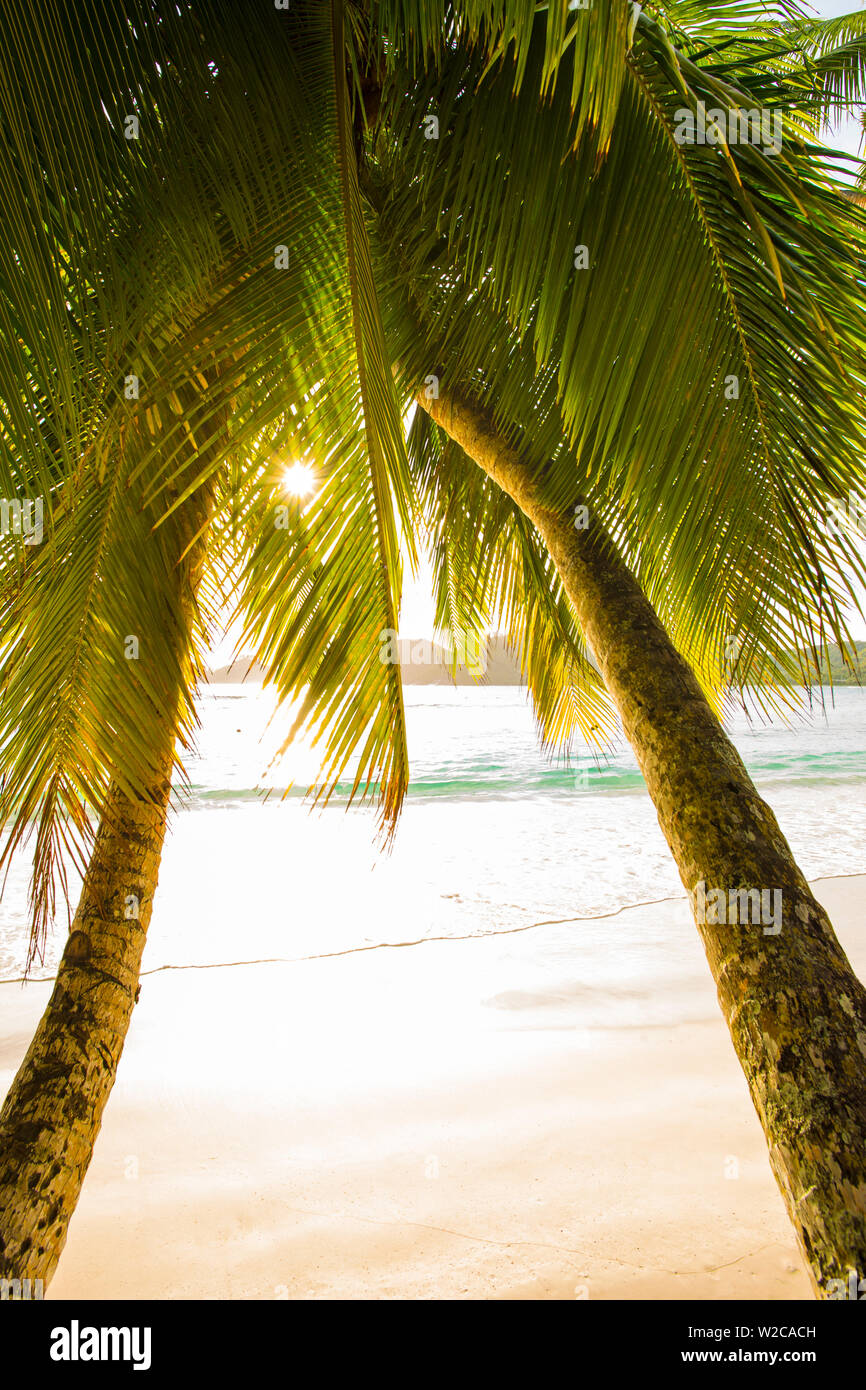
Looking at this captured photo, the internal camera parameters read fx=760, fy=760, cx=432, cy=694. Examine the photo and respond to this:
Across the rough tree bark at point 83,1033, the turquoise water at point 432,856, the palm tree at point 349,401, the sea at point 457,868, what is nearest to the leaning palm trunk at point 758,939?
the palm tree at point 349,401

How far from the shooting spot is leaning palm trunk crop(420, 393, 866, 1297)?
1440 millimetres

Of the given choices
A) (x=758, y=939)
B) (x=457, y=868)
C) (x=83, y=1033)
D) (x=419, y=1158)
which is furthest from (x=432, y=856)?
(x=758, y=939)

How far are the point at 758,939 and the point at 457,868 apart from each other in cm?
931

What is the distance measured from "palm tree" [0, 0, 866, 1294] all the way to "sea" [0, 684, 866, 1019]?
1.06 feet

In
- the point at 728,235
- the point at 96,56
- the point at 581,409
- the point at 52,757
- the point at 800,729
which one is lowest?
the point at 800,729

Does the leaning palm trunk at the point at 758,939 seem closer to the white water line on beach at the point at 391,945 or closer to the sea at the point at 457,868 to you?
the sea at the point at 457,868

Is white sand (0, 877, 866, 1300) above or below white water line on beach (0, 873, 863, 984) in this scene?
above

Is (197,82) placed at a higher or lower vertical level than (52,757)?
higher

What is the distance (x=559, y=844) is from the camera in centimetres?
1216

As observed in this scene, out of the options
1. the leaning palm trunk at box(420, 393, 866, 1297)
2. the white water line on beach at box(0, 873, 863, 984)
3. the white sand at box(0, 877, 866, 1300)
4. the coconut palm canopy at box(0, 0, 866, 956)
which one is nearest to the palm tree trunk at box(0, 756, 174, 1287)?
the coconut palm canopy at box(0, 0, 866, 956)

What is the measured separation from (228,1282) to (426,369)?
12.5 ft

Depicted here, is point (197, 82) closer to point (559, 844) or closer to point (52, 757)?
point (52, 757)

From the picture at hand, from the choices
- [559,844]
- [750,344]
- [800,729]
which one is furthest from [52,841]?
[800,729]

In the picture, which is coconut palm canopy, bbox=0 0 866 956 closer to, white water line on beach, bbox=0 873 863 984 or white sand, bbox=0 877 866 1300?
white sand, bbox=0 877 866 1300
